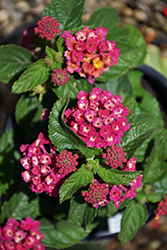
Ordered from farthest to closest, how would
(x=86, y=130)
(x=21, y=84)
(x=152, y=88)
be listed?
(x=152, y=88), (x=21, y=84), (x=86, y=130)

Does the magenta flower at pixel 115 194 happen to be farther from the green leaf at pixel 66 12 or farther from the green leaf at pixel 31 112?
the green leaf at pixel 66 12

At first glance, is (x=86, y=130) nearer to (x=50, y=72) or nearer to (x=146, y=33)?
(x=50, y=72)

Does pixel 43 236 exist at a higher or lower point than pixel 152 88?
→ higher

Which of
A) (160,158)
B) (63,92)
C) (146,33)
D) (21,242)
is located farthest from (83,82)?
(146,33)

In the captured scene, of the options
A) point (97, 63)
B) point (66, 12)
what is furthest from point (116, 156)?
point (66, 12)

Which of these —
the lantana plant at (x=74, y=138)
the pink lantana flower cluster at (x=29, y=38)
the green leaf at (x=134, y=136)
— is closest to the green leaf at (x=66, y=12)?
the lantana plant at (x=74, y=138)

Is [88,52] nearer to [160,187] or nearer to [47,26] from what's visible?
[47,26]
